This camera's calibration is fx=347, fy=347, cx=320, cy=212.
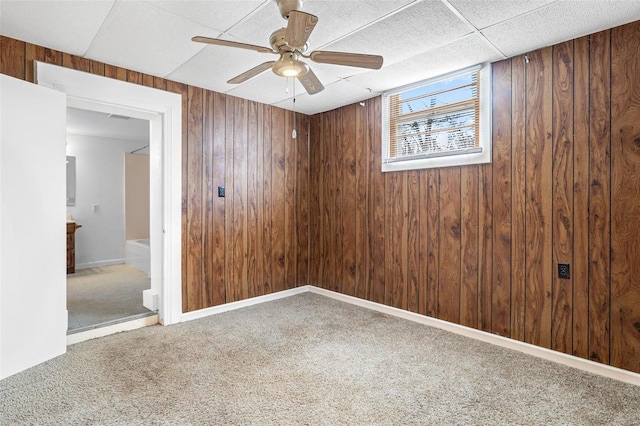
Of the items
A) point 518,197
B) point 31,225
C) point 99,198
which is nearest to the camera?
point 31,225

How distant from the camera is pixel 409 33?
2.38 metres

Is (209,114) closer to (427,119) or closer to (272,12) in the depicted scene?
(272,12)

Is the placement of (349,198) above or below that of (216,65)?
below

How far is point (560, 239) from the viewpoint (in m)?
2.56

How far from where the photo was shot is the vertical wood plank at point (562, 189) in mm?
2506

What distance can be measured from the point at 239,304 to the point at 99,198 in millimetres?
3941

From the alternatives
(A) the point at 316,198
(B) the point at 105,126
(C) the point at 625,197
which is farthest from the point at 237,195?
(C) the point at 625,197

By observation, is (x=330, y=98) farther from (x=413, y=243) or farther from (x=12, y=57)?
(x=12, y=57)

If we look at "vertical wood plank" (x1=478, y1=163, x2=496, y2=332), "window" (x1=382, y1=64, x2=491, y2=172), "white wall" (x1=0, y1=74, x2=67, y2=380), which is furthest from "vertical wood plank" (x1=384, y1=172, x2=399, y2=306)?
"white wall" (x1=0, y1=74, x2=67, y2=380)

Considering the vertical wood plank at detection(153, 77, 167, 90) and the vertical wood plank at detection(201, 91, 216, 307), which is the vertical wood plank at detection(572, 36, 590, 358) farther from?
the vertical wood plank at detection(153, 77, 167, 90)

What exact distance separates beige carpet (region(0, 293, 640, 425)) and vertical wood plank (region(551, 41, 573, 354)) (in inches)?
12.0

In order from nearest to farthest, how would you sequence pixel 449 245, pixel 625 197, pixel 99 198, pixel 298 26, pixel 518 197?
pixel 298 26 < pixel 625 197 < pixel 518 197 < pixel 449 245 < pixel 99 198

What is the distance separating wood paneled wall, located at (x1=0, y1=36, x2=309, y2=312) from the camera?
347 cm

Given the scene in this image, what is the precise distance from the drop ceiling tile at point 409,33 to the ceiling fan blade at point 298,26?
0.81 metres
